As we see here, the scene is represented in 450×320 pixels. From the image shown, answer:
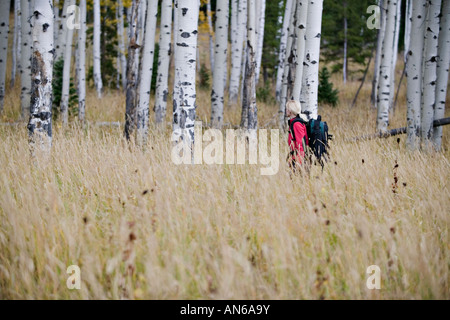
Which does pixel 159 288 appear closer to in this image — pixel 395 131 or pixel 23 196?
pixel 23 196

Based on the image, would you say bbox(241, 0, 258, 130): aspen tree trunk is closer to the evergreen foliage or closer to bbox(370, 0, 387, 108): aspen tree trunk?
bbox(370, 0, 387, 108): aspen tree trunk

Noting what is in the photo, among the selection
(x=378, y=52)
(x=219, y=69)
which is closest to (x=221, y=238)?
(x=219, y=69)

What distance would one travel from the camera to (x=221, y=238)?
276 centimetres

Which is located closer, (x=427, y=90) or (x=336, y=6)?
(x=427, y=90)

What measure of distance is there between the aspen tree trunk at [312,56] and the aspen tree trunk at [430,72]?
2423 mm

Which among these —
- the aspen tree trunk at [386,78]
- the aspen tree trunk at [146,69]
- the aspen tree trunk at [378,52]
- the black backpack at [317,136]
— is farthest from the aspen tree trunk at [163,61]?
the aspen tree trunk at [378,52]

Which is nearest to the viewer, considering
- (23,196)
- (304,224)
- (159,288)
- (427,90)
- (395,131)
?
(159,288)

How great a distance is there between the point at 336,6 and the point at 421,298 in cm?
2323

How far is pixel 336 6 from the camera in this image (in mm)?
22094

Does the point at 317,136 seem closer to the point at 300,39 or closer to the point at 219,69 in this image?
the point at 300,39

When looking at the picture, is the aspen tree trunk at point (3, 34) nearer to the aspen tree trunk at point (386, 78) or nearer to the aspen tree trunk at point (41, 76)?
the aspen tree trunk at point (41, 76)

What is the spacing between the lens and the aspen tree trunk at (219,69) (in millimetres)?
8578
